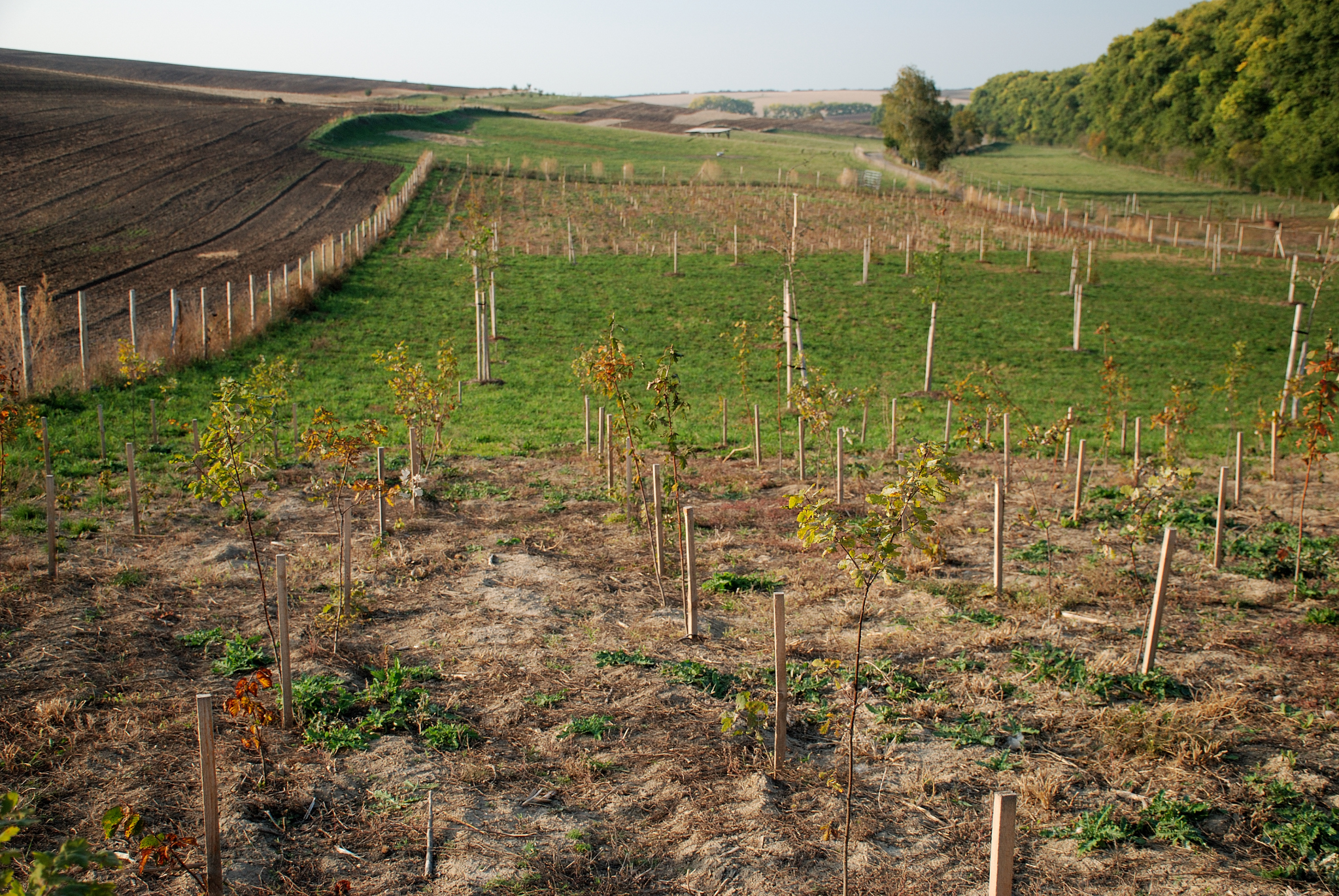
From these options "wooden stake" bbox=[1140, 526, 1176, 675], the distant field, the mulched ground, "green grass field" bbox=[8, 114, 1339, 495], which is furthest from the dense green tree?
"wooden stake" bbox=[1140, 526, 1176, 675]

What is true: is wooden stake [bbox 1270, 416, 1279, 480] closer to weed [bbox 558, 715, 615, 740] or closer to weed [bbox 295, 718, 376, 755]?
weed [bbox 558, 715, 615, 740]

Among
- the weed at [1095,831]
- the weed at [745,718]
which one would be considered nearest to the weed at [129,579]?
the weed at [745,718]

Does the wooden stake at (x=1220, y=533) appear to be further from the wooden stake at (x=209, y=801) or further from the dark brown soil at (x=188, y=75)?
the dark brown soil at (x=188, y=75)

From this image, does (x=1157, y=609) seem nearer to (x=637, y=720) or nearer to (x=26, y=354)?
(x=637, y=720)

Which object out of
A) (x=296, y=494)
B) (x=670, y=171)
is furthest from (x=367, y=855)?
(x=670, y=171)

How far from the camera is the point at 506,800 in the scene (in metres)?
5.45

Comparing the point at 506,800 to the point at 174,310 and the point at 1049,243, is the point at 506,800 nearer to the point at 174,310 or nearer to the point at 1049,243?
the point at 174,310

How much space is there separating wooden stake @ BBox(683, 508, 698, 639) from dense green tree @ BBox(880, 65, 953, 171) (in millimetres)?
66575

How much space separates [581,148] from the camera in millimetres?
74000

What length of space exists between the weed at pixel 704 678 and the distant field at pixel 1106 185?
4450 centimetres

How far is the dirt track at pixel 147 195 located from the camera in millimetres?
26203

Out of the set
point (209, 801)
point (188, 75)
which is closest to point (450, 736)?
point (209, 801)

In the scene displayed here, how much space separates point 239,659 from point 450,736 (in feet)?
7.22

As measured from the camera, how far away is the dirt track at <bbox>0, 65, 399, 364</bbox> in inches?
1032
